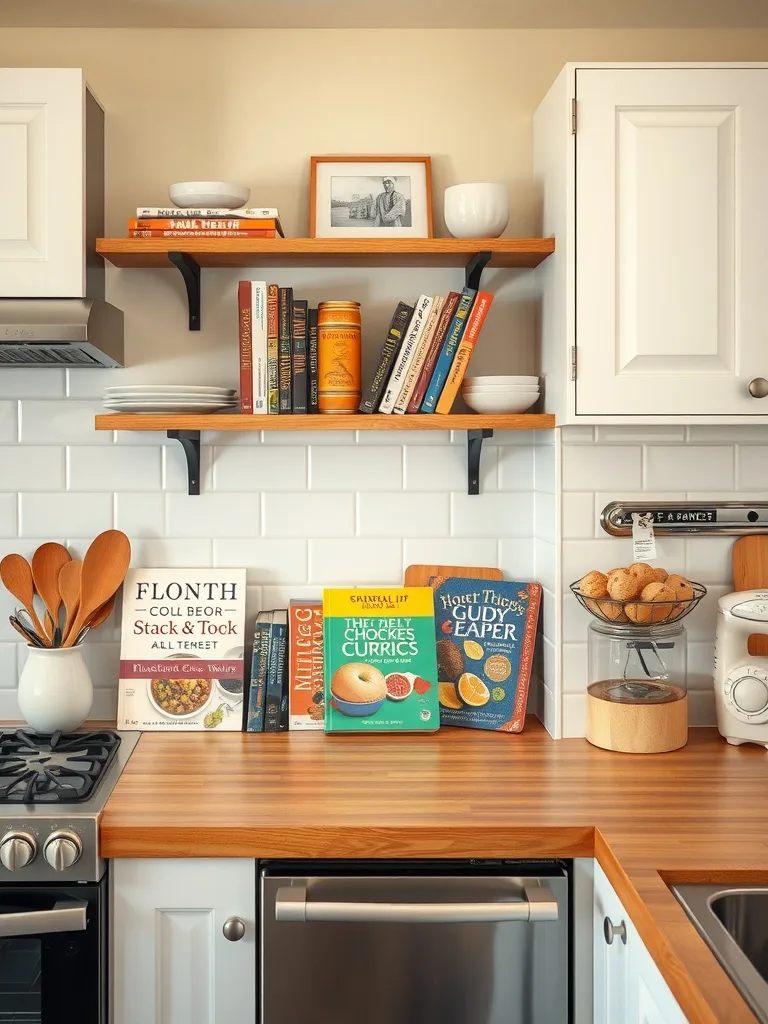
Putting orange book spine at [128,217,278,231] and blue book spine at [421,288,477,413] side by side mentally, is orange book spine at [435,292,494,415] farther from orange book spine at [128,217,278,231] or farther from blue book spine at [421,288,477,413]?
orange book spine at [128,217,278,231]

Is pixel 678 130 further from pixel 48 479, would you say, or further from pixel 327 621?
pixel 48 479

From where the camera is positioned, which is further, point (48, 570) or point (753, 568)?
point (48, 570)

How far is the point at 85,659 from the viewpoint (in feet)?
7.20

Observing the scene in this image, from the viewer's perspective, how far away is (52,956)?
1526mm

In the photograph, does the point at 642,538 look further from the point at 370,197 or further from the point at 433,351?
the point at 370,197

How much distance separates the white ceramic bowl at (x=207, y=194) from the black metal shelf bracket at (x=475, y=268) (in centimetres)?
50

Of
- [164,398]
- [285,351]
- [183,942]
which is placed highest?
[285,351]

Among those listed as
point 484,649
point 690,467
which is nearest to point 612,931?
point 484,649

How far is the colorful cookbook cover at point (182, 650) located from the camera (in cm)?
206

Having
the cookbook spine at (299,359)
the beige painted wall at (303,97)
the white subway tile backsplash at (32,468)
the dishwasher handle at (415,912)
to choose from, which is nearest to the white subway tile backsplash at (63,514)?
the white subway tile backsplash at (32,468)

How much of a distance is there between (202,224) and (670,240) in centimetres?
92

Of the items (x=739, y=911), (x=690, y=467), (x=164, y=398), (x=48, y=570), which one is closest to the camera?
(x=739, y=911)

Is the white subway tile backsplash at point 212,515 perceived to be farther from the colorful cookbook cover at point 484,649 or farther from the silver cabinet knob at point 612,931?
the silver cabinet knob at point 612,931

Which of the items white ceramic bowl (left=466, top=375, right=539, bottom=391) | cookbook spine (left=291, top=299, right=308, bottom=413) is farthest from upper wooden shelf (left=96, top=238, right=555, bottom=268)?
white ceramic bowl (left=466, top=375, right=539, bottom=391)
